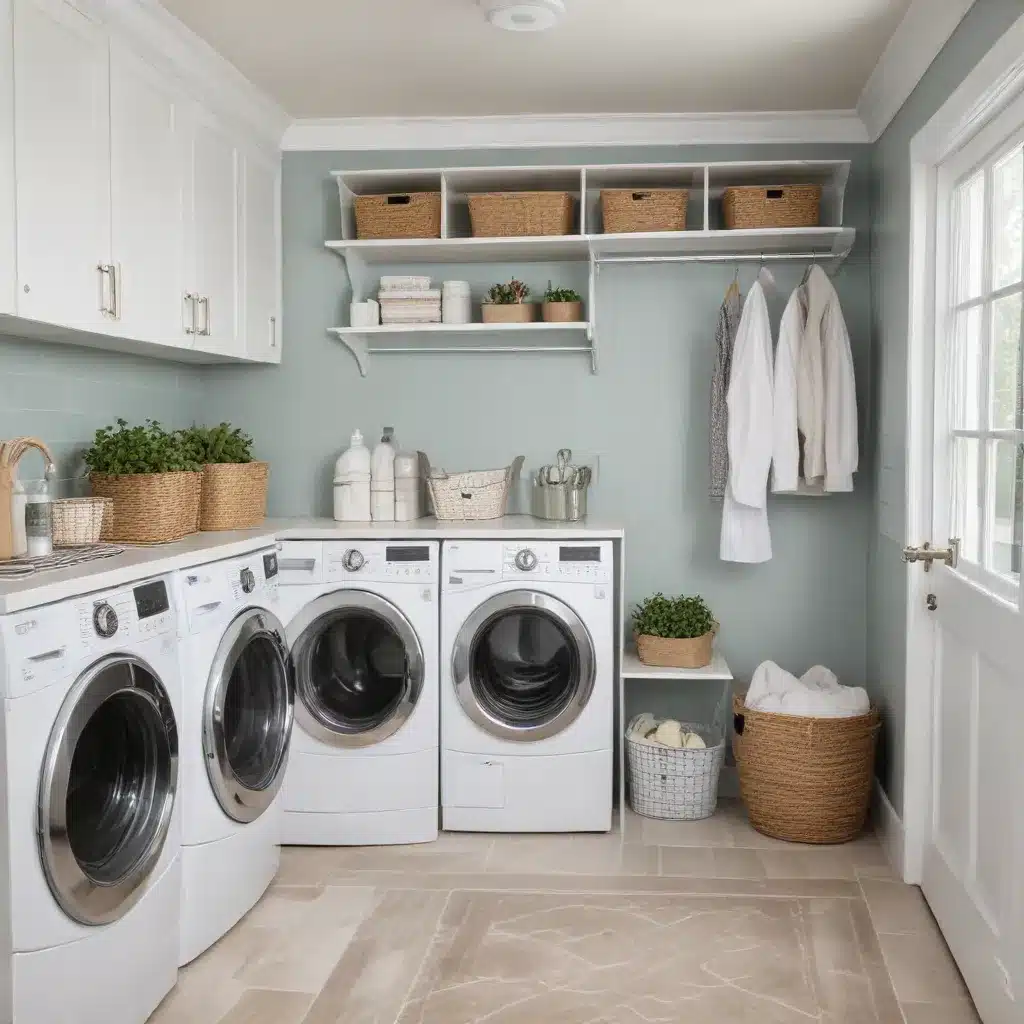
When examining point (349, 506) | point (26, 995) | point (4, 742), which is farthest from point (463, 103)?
point (26, 995)

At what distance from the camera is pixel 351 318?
395cm

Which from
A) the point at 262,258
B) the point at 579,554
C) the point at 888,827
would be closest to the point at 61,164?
the point at 262,258

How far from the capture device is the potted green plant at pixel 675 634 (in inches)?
145

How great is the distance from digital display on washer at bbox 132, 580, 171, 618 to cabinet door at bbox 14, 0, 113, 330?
64cm

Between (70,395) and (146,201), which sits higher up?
(146,201)

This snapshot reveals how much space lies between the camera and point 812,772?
3432 millimetres

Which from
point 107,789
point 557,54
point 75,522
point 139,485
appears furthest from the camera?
point 557,54

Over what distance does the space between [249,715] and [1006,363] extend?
2099 millimetres

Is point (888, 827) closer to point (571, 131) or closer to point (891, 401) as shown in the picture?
point (891, 401)

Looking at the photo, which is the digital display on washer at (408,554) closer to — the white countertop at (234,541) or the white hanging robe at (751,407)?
the white countertop at (234,541)

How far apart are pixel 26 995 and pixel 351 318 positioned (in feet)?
8.27

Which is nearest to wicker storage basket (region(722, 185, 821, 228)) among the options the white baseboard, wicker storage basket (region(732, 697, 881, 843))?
wicker storage basket (region(732, 697, 881, 843))

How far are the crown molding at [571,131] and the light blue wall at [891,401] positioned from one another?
0.79ft

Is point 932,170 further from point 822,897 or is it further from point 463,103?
point 822,897
